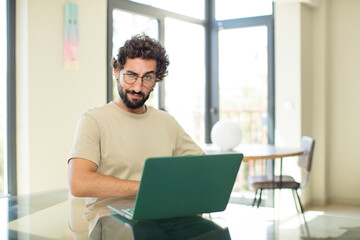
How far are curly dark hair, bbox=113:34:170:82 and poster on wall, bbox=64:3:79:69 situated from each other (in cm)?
183

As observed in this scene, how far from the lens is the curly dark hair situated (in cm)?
182

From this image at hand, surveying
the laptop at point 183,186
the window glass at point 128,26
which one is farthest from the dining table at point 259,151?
the laptop at point 183,186

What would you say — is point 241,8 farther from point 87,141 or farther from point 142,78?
point 87,141

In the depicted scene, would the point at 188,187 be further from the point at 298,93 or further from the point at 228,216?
the point at 298,93

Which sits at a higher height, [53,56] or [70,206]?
[53,56]

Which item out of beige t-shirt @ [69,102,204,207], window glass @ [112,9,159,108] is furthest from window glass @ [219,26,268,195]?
beige t-shirt @ [69,102,204,207]

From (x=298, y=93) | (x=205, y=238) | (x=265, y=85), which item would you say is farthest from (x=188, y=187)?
(x=265, y=85)

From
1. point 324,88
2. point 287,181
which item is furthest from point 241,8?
→ point 287,181

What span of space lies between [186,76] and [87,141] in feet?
12.5

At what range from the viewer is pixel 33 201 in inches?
65.7

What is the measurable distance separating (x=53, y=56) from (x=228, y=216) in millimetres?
2493

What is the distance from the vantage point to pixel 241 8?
211 inches

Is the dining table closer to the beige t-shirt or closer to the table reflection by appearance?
the beige t-shirt

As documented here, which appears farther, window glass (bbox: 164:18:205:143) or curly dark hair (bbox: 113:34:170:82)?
window glass (bbox: 164:18:205:143)
